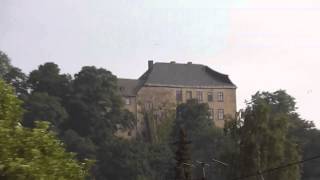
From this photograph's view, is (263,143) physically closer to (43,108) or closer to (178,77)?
(43,108)

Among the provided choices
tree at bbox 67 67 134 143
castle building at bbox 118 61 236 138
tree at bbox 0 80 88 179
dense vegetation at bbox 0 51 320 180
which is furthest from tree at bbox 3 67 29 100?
tree at bbox 0 80 88 179

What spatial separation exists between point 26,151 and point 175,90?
149489mm

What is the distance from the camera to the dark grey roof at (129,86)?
16488 centimetres

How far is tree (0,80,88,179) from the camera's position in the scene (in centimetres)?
2127

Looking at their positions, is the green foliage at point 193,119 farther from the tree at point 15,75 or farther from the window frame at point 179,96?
the tree at point 15,75

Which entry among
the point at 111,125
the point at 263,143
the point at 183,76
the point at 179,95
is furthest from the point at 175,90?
the point at 263,143

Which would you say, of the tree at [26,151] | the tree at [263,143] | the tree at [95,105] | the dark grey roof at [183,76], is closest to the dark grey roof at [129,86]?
the dark grey roof at [183,76]

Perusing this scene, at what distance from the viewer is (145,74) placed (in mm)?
175125

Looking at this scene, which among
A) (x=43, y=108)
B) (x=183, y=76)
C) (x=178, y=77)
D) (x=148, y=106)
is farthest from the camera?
(x=183, y=76)

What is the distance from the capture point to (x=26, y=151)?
22.7m

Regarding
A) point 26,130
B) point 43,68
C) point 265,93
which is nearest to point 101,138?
point 43,68

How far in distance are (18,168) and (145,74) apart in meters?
154

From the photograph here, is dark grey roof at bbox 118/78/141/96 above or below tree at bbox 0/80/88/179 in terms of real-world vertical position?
above

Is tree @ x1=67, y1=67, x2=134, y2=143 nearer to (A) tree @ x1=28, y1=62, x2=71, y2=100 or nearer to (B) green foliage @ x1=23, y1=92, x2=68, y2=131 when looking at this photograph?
(A) tree @ x1=28, y1=62, x2=71, y2=100
